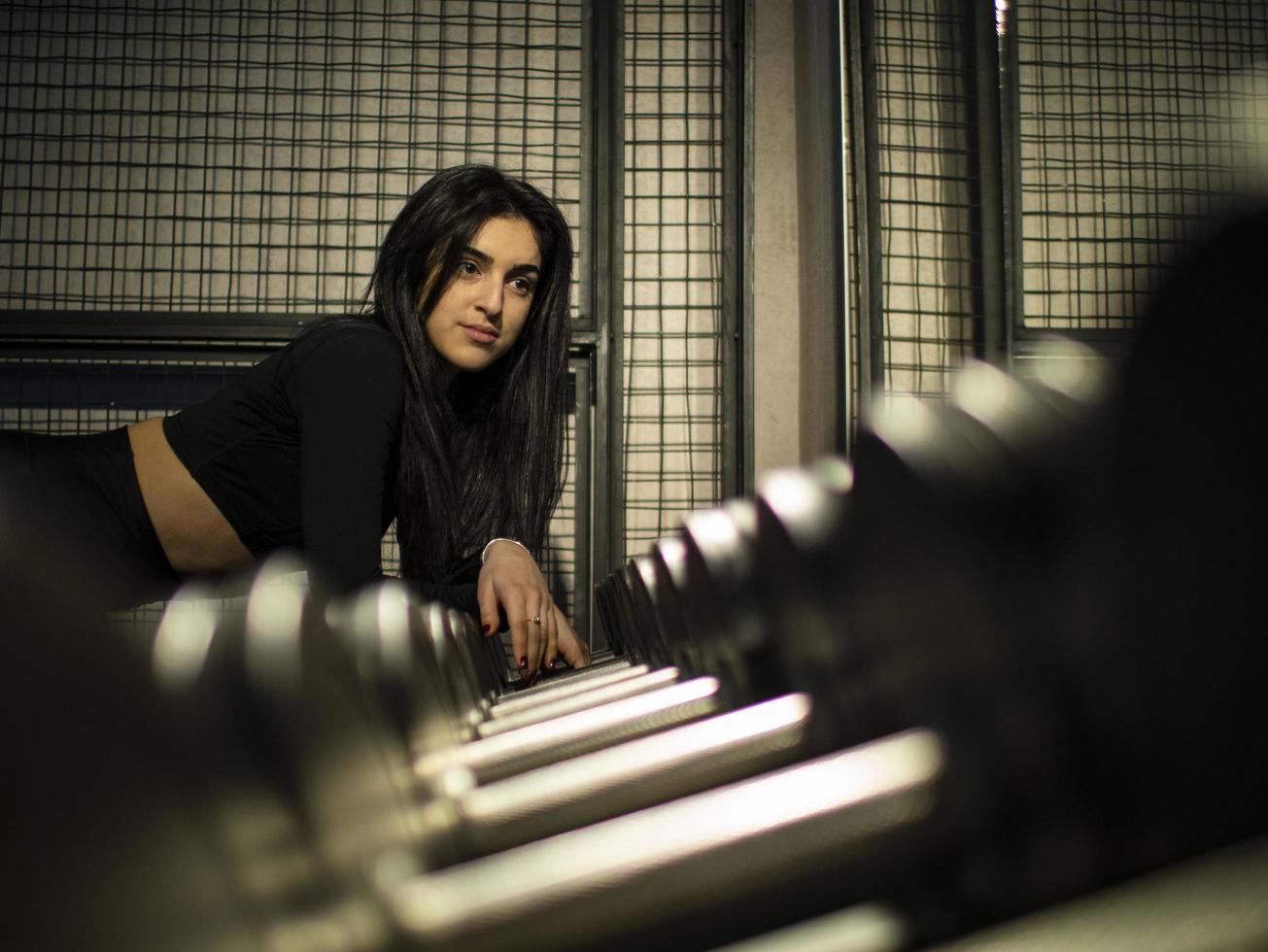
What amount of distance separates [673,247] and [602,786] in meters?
1.30

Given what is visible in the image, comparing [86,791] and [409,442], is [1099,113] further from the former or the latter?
[86,791]

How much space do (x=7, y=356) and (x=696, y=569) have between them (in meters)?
1.36

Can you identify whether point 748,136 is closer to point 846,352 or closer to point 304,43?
point 846,352

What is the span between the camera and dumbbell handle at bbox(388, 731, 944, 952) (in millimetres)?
118

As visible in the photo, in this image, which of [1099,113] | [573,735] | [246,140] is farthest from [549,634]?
[246,140]

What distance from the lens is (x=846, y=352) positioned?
39.6 inches

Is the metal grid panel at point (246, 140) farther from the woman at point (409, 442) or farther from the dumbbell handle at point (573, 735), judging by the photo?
the dumbbell handle at point (573, 735)

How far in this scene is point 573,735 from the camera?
25 cm

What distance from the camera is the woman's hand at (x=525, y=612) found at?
2.21 feet

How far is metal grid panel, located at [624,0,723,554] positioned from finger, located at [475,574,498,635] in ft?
2.19

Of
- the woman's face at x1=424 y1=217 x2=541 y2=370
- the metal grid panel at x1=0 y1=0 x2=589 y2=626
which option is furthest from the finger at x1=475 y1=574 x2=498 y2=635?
the metal grid panel at x1=0 y1=0 x2=589 y2=626

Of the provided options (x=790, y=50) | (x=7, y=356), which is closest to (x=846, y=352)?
(x=790, y=50)

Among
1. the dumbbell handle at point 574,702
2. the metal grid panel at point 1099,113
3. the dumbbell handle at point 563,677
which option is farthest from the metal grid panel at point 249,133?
the dumbbell handle at point 574,702

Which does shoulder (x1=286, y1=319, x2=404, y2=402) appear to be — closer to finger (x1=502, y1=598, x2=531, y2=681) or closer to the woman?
the woman
